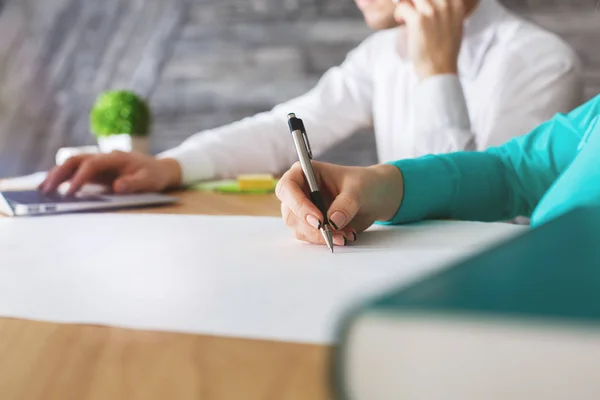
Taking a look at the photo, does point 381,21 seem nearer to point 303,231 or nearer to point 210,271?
point 303,231

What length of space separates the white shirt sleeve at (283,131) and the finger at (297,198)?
0.54 metres

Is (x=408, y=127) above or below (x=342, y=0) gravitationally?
below

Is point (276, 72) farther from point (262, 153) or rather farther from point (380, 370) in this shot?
point (380, 370)

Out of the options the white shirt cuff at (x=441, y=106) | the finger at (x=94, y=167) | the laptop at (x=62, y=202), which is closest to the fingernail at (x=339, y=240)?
the laptop at (x=62, y=202)

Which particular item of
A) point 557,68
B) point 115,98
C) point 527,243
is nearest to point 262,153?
point 115,98

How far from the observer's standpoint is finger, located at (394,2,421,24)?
1.30 m

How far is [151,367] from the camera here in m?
0.28

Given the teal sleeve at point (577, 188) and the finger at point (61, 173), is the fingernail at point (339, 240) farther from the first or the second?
the finger at point (61, 173)

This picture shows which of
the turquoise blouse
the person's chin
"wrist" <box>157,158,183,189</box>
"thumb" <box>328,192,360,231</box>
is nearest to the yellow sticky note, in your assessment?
"wrist" <box>157,158,183,189</box>

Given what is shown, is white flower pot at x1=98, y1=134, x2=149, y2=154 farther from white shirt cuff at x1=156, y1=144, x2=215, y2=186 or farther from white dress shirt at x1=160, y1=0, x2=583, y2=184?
white shirt cuff at x1=156, y1=144, x2=215, y2=186

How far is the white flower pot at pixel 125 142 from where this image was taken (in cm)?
137

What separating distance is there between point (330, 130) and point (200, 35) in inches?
19.7

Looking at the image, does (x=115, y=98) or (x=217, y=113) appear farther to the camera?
(x=217, y=113)

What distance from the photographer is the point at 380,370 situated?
17 centimetres
